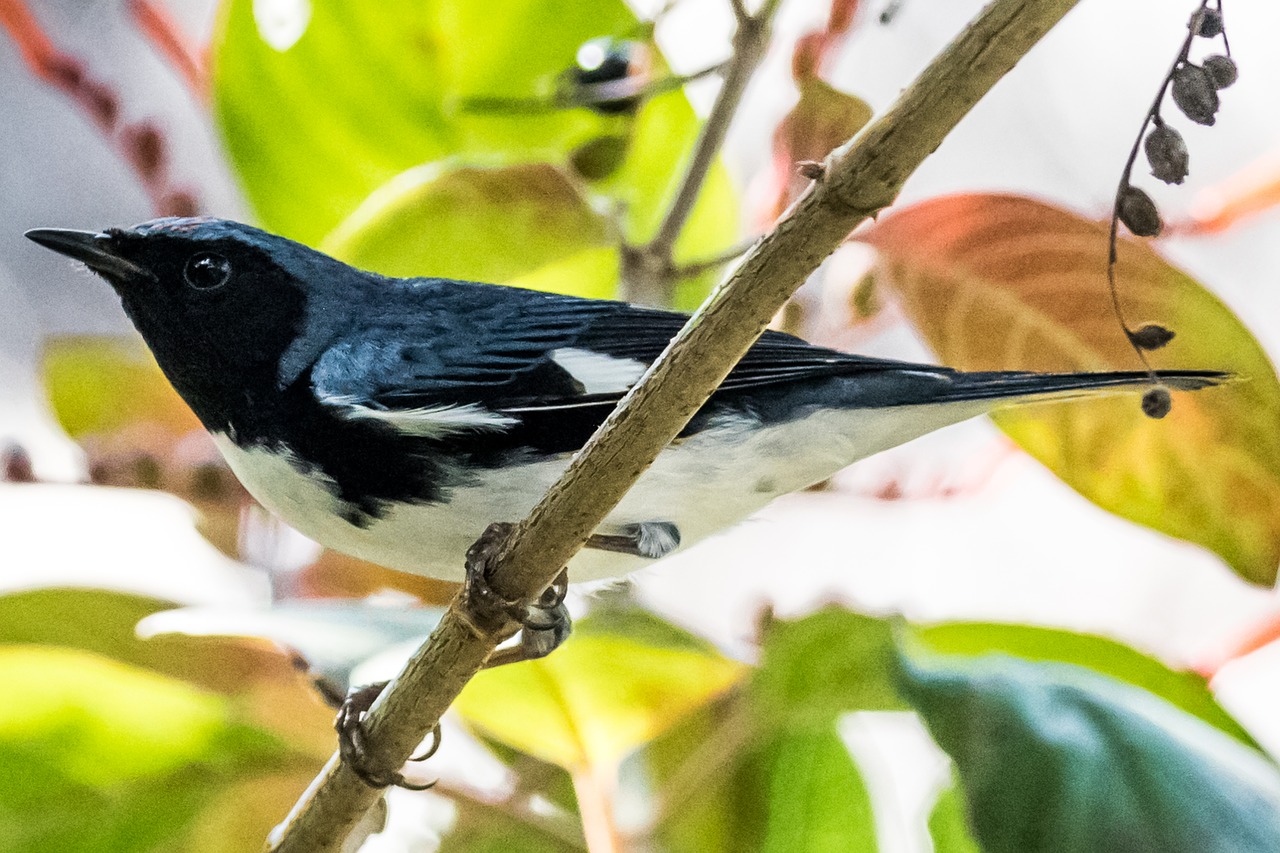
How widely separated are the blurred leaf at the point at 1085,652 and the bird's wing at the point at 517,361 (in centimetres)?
14

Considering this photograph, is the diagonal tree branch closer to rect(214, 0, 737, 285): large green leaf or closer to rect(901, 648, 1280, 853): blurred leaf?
rect(901, 648, 1280, 853): blurred leaf

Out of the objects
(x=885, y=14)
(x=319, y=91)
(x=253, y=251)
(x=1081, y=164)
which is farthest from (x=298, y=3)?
(x=1081, y=164)

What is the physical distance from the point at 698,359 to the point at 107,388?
0.50 m

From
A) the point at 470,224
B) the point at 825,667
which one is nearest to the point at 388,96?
the point at 470,224

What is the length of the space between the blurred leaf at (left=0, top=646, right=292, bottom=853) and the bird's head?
0.15 meters

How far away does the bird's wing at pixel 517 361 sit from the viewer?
0.56m

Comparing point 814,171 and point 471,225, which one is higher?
point 471,225

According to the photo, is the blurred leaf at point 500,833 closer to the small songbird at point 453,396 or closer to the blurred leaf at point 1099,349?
the small songbird at point 453,396

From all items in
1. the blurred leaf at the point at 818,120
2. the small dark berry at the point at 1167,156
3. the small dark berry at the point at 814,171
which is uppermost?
the blurred leaf at the point at 818,120

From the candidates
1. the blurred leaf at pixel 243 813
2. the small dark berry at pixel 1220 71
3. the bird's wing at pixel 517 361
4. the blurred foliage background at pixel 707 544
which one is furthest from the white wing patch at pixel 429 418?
the small dark berry at pixel 1220 71

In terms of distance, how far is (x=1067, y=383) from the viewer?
0.53 m

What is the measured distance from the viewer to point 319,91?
0.72 metres

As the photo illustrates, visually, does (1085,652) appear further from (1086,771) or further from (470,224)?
(470,224)

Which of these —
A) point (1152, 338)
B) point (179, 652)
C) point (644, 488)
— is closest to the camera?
point (1152, 338)
